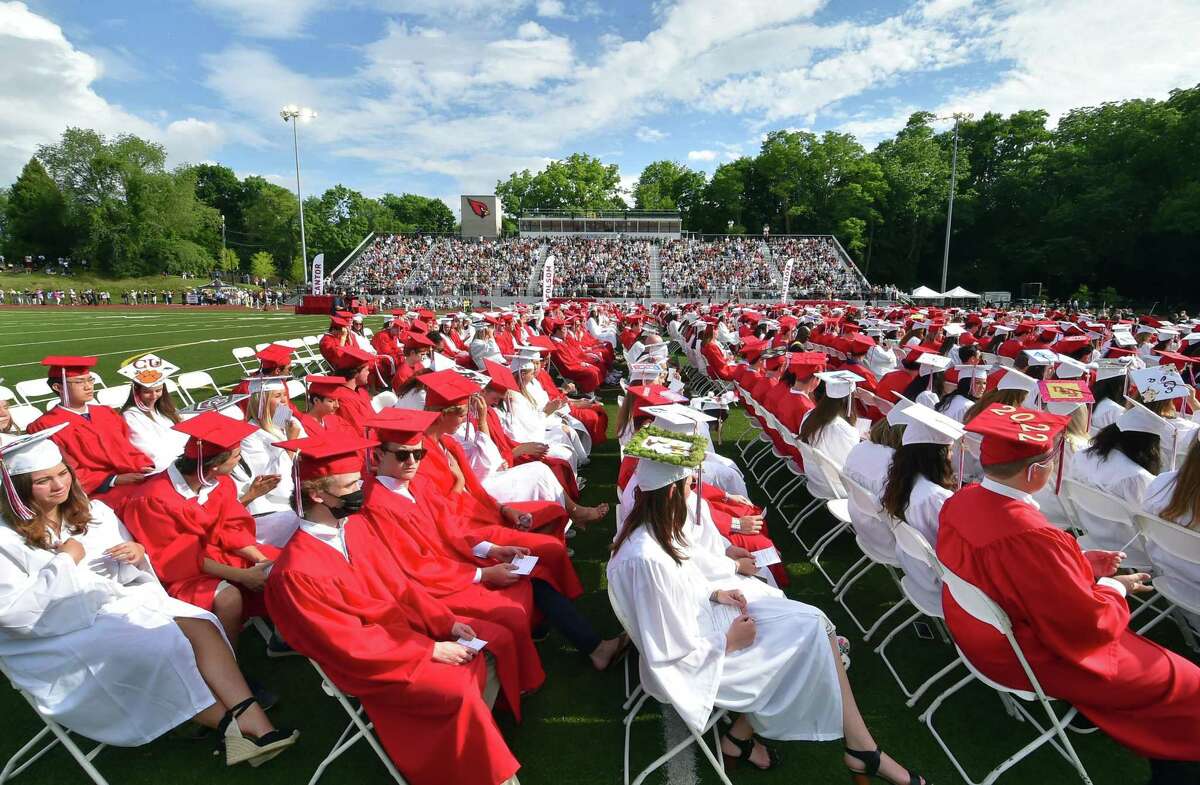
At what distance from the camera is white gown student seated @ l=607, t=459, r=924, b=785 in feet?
7.75

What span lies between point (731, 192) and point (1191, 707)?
209ft

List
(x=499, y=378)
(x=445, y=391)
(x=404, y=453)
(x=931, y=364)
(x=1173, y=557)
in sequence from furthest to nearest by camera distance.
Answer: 1. (x=931, y=364)
2. (x=499, y=378)
3. (x=445, y=391)
4. (x=1173, y=557)
5. (x=404, y=453)

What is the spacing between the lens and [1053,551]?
7.31 ft

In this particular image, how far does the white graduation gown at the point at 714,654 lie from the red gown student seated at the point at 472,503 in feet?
4.05

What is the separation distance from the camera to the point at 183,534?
123 inches

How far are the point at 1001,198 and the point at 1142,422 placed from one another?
50.4m

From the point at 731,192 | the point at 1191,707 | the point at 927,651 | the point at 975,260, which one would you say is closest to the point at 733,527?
the point at 927,651

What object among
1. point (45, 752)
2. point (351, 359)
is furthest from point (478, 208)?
point (45, 752)

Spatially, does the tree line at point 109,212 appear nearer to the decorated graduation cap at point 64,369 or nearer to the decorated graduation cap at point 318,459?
the decorated graduation cap at point 64,369

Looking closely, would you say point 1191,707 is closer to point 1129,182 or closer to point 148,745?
point 148,745

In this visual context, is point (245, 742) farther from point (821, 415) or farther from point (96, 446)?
point (821, 415)

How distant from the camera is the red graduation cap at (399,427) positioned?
284 centimetres

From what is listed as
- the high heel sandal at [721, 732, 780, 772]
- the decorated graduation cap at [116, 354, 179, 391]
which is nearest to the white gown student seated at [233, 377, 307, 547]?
the decorated graduation cap at [116, 354, 179, 391]

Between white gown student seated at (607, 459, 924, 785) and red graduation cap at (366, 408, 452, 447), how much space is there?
1.14 metres
